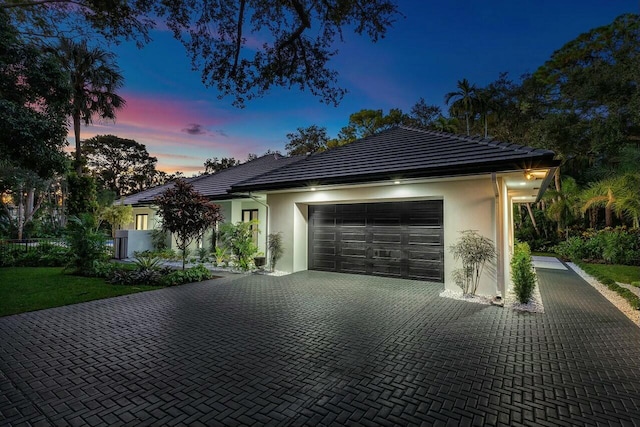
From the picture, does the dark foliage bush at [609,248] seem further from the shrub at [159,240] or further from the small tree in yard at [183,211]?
the shrub at [159,240]

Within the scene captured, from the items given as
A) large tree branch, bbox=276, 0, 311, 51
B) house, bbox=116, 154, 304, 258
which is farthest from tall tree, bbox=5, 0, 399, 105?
house, bbox=116, 154, 304, 258

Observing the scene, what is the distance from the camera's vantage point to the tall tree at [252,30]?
5703 mm

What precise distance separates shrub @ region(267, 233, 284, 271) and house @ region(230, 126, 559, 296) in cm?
21

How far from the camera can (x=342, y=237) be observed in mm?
10523

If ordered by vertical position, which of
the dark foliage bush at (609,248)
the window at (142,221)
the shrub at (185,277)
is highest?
the window at (142,221)

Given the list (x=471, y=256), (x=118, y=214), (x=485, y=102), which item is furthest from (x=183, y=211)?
(x=485, y=102)

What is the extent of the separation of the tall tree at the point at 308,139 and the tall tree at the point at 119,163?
76.3 ft

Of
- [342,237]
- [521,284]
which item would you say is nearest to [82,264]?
[342,237]

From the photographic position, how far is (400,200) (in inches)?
366

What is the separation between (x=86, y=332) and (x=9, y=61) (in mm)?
6533

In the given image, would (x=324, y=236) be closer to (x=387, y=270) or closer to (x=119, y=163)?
(x=387, y=270)

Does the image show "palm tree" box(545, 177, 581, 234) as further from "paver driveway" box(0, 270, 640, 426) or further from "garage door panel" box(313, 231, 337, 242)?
"garage door panel" box(313, 231, 337, 242)

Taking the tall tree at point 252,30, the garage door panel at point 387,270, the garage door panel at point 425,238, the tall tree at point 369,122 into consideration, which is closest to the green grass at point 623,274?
the garage door panel at point 425,238

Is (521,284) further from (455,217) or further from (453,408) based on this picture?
(453,408)
